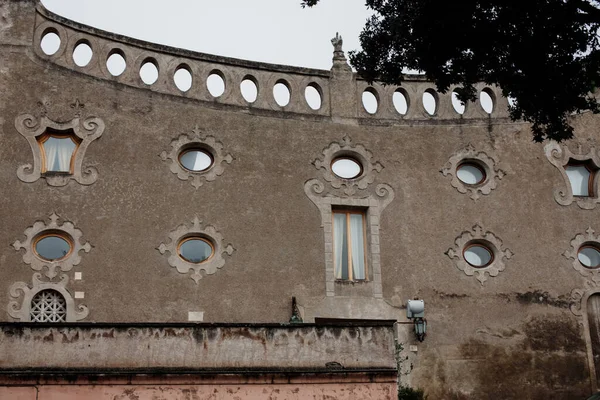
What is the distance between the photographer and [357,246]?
2191 centimetres

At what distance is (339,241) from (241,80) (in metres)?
4.23

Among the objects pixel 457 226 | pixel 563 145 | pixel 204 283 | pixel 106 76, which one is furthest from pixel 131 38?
pixel 563 145

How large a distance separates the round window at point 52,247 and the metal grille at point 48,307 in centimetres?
74

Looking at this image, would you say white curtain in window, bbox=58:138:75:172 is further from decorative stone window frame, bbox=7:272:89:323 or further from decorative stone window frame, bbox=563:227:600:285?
decorative stone window frame, bbox=563:227:600:285

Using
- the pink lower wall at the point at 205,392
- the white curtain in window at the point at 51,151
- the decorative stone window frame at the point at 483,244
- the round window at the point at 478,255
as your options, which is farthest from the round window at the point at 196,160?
the pink lower wall at the point at 205,392

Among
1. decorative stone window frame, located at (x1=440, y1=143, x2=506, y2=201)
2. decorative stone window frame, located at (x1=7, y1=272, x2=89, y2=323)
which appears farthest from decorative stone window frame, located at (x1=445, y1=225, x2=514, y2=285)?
decorative stone window frame, located at (x1=7, y1=272, x2=89, y2=323)

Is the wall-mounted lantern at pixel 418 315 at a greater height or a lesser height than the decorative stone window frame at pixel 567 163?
lesser

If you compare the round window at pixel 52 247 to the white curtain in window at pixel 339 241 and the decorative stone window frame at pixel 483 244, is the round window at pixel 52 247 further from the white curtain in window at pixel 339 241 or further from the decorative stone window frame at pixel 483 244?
the decorative stone window frame at pixel 483 244

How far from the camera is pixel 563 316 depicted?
21922 millimetres

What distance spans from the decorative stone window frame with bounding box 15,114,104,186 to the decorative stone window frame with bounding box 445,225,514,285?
7796 mm

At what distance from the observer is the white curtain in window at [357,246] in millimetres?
21625

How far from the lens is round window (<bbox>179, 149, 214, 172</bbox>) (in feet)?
70.9

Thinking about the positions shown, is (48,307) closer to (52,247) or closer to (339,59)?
(52,247)

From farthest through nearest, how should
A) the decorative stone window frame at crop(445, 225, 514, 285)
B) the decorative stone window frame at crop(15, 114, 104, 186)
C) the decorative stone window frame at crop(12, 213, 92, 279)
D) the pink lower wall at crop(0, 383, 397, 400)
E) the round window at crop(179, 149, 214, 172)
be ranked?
the decorative stone window frame at crop(445, 225, 514, 285), the round window at crop(179, 149, 214, 172), the decorative stone window frame at crop(15, 114, 104, 186), the decorative stone window frame at crop(12, 213, 92, 279), the pink lower wall at crop(0, 383, 397, 400)
